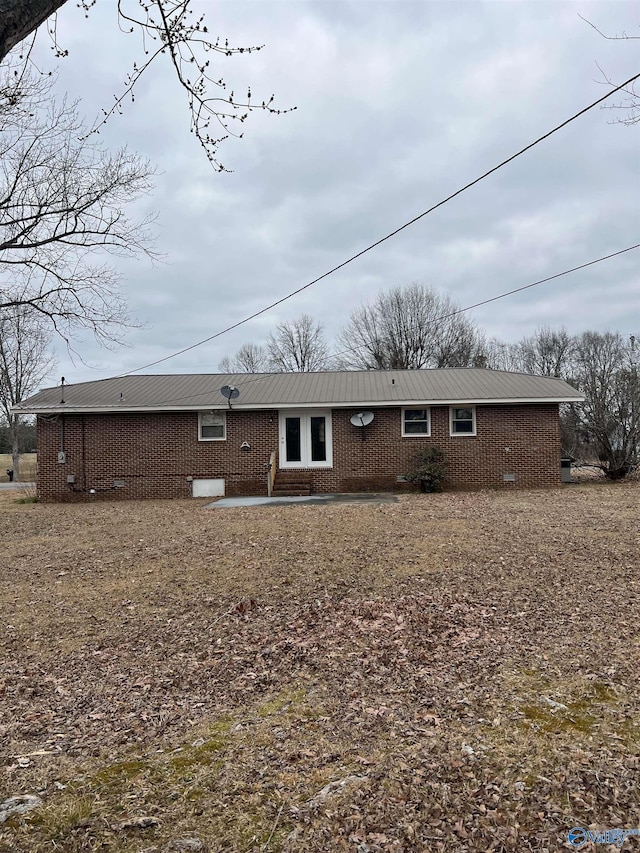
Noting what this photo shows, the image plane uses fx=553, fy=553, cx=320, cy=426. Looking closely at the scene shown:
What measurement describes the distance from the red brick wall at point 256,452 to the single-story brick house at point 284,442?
29 mm

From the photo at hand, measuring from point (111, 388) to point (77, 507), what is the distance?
4.81 m

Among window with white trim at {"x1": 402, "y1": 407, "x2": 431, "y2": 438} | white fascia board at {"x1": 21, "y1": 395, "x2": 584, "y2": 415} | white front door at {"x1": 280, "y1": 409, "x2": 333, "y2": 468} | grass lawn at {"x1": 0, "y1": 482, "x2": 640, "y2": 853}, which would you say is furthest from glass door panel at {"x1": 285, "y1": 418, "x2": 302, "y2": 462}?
grass lawn at {"x1": 0, "y1": 482, "x2": 640, "y2": 853}

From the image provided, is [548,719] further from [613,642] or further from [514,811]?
[613,642]

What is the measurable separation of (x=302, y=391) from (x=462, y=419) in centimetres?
490

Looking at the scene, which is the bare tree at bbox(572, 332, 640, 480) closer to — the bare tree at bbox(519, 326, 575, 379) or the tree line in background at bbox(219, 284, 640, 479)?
the tree line in background at bbox(219, 284, 640, 479)

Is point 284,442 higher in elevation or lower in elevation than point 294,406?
lower

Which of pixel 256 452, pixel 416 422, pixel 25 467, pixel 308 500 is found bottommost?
pixel 308 500

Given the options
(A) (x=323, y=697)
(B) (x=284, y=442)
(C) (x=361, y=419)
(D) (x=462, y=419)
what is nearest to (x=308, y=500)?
(B) (x=284, y=442)

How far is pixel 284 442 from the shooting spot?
1638 cm

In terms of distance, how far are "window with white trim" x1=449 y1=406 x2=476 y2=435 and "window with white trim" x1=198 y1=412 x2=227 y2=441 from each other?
6.69 meters

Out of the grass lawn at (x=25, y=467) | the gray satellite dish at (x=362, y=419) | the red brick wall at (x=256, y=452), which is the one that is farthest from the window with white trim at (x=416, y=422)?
the grass lawn at (x=25, y=467)

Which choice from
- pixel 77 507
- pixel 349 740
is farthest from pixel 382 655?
pixel 77 507

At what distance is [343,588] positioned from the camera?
602 cm

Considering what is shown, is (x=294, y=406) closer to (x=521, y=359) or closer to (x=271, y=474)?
(x=271, y=474)
